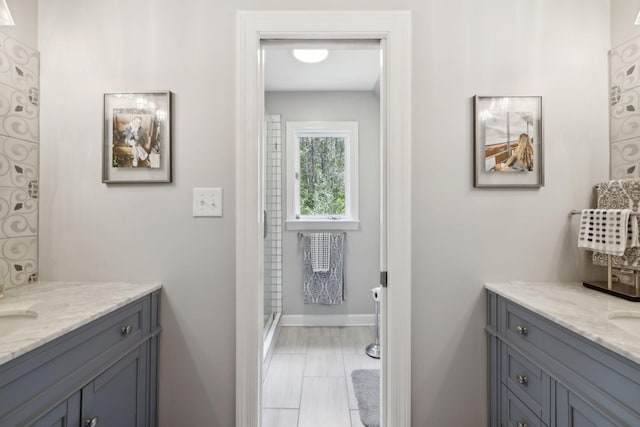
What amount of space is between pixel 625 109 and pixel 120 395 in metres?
2.37

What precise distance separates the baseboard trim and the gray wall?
0.05 meters

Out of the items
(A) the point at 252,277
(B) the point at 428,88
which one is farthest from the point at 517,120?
(A) the point at 252,277

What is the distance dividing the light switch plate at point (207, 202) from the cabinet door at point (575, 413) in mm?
1415

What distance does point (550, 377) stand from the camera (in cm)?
106

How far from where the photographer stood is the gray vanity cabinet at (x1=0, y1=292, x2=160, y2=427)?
0.81 m

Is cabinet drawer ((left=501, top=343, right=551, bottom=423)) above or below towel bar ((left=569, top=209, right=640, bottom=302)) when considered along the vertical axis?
below

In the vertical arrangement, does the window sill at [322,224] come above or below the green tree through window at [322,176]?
below

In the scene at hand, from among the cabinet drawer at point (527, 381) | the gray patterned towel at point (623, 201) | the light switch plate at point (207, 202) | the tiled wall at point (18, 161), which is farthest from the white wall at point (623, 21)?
the tiled wall at point (18, 161)

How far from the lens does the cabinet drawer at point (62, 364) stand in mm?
788

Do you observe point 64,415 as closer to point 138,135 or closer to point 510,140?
point 138,135

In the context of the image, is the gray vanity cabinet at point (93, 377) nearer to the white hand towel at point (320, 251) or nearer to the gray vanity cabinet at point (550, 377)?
the gray vanity cabinet at point (550, 377)

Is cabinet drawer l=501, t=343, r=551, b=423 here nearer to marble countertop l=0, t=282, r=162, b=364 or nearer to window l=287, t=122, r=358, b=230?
marble countertop l=0, t=282, r=162, b=364

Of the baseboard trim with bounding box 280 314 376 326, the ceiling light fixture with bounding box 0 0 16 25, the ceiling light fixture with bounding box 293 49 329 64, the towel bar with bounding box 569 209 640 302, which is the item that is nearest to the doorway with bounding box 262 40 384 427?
the baseboard trim with bounding box 280 314 376 326

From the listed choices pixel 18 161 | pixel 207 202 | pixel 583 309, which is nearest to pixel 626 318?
pixel 583 309
